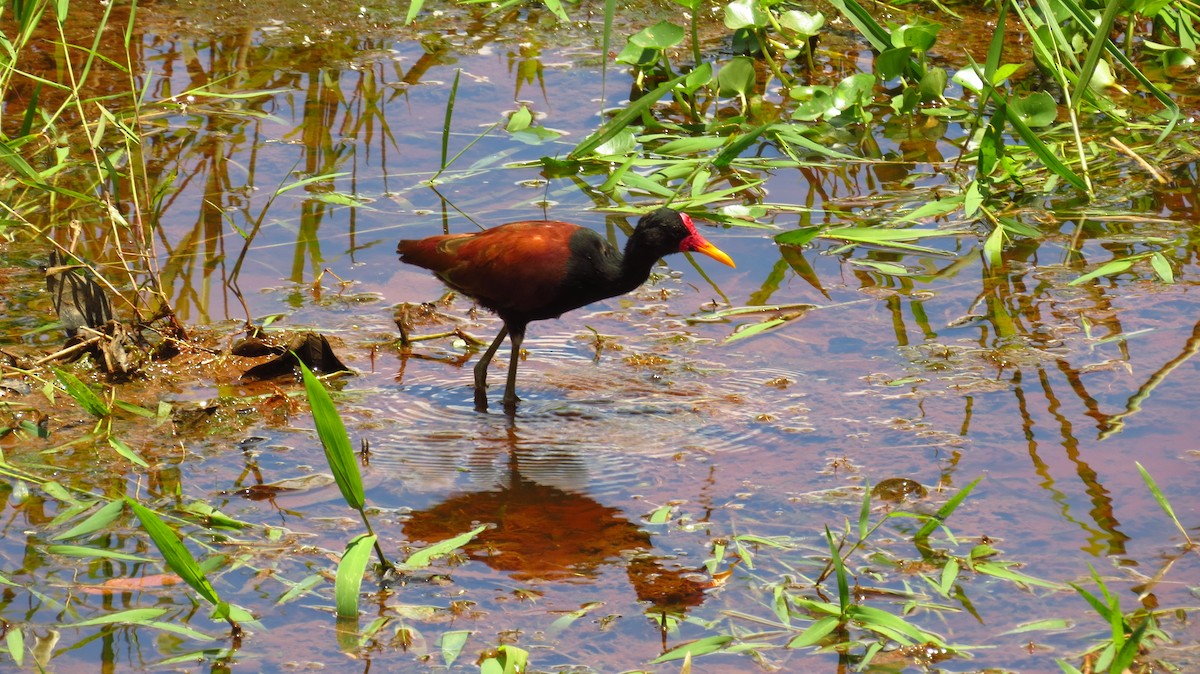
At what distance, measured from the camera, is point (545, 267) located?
5.82 meters

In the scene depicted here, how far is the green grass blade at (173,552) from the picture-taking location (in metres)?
3.69

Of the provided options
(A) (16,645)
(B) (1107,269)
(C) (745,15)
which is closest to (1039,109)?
(B) (1107,269)

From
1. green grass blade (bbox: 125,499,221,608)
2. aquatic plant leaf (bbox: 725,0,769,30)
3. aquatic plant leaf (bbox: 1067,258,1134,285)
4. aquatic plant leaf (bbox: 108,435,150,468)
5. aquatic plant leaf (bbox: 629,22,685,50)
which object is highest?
aquatic plant leaf (bbox: 725,0,769,30)

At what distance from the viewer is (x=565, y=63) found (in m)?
9.16

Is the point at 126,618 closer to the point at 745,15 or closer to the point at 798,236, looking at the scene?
the point at 798,236

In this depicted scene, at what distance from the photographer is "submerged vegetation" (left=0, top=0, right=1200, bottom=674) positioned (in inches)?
158

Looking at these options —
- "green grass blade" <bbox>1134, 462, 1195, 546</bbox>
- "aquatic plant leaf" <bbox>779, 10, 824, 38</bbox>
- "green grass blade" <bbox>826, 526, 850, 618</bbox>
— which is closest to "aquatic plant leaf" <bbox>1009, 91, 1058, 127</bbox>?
"aquatic plant leaf" <bbox>779, 10, 824, 38</bbox>

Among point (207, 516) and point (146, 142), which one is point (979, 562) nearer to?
point (207, 516)

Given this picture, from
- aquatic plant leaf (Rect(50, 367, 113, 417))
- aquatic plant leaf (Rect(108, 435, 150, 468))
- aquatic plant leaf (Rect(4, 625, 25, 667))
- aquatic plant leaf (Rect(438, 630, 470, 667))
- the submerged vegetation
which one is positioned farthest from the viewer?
aquatic plant leaf (Rect(50, 367, 113, 417))

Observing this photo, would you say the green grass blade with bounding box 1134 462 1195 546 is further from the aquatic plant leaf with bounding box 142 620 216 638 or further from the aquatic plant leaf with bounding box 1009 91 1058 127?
the aquatic plant leaf with bounding box 1009 91 1058 127

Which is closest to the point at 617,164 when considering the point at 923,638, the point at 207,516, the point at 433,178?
the point at 433,178

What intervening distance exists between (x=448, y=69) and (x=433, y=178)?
1.85 metres

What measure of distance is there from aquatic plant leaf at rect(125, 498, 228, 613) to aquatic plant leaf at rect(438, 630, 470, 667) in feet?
2.08

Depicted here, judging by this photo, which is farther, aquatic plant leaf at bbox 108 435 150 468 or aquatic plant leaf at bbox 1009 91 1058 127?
aquatic plant leaf at bbox 1009 91 1058 127
